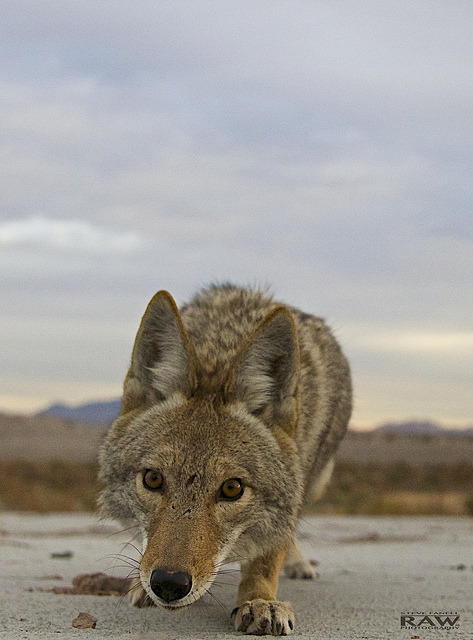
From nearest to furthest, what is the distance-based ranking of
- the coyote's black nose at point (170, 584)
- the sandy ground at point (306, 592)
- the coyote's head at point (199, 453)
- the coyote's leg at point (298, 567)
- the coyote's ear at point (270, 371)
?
the coyote's black nose at point (170, 584), the coyote's head at point (199, 453), the sandy ground at point (306, 592), the coyote's ear at point (270, 371), the coyote's leg at point (298, 567)

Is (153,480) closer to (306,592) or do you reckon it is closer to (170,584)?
(170,584)

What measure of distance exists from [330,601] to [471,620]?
1.04m

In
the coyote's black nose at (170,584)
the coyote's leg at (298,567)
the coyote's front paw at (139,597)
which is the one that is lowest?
the coyote's leg at (298,567)

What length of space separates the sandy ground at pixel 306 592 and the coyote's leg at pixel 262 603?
9cm

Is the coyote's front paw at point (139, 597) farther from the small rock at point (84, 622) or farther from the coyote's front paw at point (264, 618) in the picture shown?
the coyote's front paw at point (264, 618)

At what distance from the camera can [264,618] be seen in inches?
172

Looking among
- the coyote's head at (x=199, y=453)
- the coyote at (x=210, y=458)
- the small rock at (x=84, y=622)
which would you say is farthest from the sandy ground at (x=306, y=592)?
the coyote's head at (x=199, y=453)

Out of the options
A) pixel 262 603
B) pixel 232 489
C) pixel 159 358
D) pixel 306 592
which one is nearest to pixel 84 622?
pixel 262 603

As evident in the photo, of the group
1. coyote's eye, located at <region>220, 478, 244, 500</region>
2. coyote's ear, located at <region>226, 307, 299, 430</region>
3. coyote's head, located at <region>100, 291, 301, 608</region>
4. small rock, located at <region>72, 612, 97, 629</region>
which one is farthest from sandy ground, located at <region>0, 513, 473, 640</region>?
coyote's ear, located at <region>226, 307, 299, 430</region>

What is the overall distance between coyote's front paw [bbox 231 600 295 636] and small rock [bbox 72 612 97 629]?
0.81 meters

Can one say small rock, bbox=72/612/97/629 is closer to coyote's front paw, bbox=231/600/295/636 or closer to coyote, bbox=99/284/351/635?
coyote, bbox=99/284/351/635

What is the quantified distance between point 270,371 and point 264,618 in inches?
56.5

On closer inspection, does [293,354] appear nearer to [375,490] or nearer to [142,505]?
[142,505]

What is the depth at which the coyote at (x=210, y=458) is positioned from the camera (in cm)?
405
